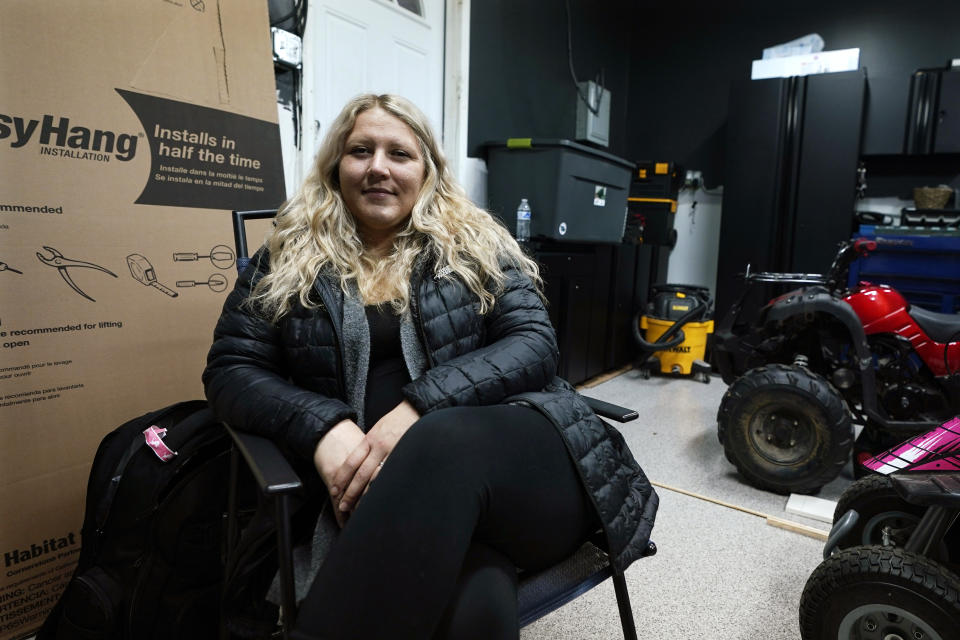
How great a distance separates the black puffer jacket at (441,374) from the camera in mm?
1062

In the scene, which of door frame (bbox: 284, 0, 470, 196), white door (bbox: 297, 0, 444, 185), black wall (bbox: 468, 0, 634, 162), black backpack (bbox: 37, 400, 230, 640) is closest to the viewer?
black backpack (bbox: 37, 400, 230, 640)

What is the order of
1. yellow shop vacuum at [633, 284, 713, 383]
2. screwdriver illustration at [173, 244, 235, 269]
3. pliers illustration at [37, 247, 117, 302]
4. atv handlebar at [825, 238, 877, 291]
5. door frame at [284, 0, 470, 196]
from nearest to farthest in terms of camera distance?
pliers illustration at [37, 247, 117, 302]
screwdriver illustration at [173, 244, 235, 269]
atv handlebar at [825, 238, 877, 291]
door frame at [284, 0, 470, 196]
yellow shop vacuum at [633, 284, 713, 383]

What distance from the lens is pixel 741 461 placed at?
223 centimetres

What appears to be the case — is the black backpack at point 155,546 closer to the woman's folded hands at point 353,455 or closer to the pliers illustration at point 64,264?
the woman's folded hands at point 353,455

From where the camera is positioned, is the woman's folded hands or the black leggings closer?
the black leggings

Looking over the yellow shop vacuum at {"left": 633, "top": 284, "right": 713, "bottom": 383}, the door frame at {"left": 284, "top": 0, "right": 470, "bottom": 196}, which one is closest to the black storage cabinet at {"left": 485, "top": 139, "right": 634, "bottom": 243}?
the door frame at {"left": 284, "top": 0, "right": 470, "bottom": 196}

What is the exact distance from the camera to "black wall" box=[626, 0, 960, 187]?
12.5 ft

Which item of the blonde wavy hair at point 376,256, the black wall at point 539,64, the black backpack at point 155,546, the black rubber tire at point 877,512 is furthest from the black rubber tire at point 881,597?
the black wall at point 539,64

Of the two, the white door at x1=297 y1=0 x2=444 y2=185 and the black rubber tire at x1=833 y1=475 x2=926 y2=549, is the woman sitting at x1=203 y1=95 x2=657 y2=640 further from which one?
the white door at x1=297 y1=0 x2=444 y2=185

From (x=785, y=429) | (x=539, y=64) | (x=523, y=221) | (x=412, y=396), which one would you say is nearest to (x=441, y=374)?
(x=412, y=396)

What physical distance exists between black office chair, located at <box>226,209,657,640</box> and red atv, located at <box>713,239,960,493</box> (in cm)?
122

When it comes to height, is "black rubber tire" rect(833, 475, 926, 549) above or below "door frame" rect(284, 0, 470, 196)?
below

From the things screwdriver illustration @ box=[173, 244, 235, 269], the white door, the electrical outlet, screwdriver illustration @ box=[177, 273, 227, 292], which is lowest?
screwdriver illustration @ box=[177, 273, 227, 292]

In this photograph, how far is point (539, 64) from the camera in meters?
3.90
